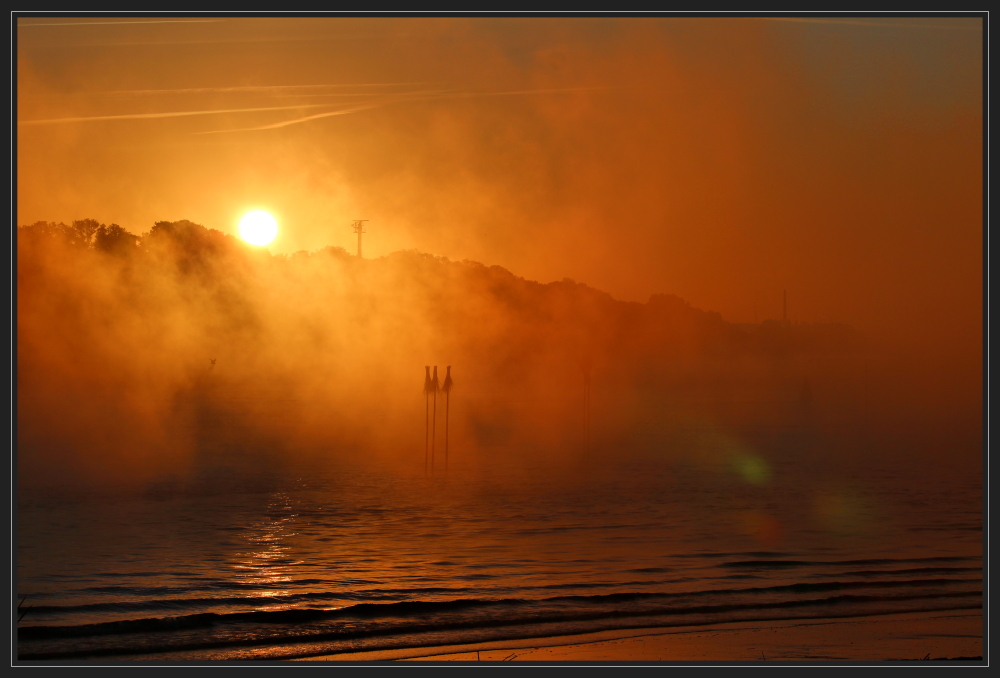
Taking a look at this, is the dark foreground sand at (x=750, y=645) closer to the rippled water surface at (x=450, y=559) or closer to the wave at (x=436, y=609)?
the rippled water surface at (x=450, y=559)

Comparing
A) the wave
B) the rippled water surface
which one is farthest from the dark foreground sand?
the wave

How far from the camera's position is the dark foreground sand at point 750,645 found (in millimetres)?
8180

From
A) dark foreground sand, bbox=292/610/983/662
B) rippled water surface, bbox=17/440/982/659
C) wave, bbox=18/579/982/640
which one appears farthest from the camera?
rippled water surface, bbox=17/440/982/659

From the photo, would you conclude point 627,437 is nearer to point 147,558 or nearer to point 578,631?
point 147,558

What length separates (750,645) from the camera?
8500mm

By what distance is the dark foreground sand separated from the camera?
26.8 feet

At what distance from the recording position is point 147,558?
13477 millimetres

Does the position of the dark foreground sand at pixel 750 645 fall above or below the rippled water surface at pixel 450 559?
above

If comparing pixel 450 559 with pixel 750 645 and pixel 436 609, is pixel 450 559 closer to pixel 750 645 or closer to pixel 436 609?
pixel 436 609

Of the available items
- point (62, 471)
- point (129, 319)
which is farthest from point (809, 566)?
point (129, 319)

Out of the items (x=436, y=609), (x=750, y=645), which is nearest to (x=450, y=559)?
(x=436, y=609)

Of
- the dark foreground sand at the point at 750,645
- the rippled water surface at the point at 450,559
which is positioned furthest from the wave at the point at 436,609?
the dark foreground sand at the point at 750,645

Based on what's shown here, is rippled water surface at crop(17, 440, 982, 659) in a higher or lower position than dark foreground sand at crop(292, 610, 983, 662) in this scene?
lower

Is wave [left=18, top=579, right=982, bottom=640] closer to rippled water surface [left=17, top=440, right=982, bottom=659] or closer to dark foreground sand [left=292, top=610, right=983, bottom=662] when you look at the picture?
rippled water surface [left=17, top=440, right=982, bottom=659]
